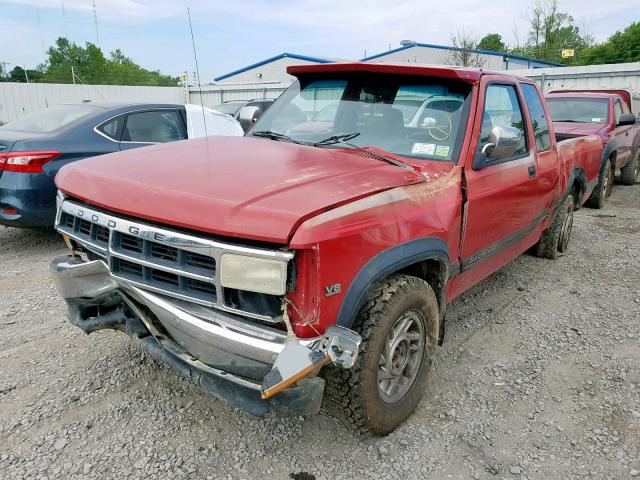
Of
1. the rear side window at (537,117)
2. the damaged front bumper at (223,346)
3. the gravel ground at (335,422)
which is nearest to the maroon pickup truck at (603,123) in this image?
the rear side window at (537,117)

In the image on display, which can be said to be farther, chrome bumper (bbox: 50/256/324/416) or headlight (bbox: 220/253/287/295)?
chrome bumper (bbox: 50/256/324/416)

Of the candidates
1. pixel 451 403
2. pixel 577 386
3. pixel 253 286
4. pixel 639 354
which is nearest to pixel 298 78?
pixel 253 286

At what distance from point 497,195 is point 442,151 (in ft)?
2.06

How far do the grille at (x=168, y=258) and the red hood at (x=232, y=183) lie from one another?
0.21 ft

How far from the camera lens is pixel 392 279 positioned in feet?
8.39

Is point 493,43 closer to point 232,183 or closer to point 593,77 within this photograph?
point 593,77

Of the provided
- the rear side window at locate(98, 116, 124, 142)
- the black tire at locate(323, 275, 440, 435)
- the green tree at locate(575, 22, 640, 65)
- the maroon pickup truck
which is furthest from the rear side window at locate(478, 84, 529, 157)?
the green tree at locate(575, 22, 640, 65)

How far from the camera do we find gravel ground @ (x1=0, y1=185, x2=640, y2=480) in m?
2.51

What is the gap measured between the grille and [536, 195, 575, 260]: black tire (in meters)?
4.36

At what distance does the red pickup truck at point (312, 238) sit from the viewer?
2074 mm

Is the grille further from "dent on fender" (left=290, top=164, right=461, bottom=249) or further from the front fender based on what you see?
the front fender

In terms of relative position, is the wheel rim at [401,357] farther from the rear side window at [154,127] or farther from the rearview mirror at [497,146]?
the rear side window at [154,127]

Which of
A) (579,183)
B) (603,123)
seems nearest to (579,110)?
(603,123)

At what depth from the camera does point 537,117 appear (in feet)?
14.5
